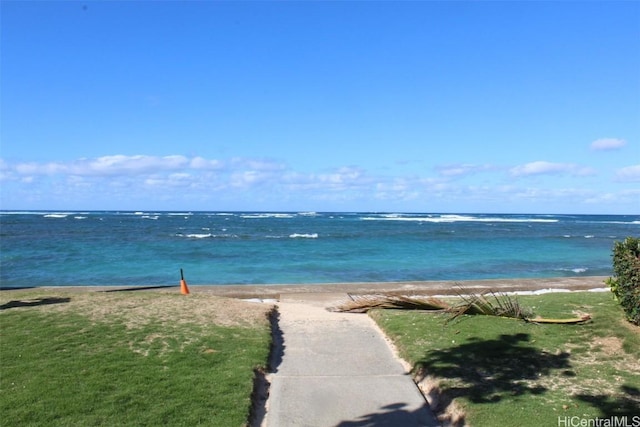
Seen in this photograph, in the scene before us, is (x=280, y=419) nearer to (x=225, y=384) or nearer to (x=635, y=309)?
(x=225, y=384)

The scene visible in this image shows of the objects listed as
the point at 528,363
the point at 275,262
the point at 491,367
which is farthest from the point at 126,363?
the point at 275,262

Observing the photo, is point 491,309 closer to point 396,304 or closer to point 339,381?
point 396,304

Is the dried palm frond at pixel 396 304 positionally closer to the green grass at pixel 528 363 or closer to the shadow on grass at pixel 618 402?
the green grass at pixel 528 363

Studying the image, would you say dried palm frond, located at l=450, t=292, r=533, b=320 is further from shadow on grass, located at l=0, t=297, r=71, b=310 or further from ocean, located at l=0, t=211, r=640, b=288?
ocean, located at l=0, t=211, r=640, b=288

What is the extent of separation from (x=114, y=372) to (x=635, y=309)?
7.04m

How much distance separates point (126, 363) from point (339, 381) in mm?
2714

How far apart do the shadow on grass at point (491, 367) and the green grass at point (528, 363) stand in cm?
1

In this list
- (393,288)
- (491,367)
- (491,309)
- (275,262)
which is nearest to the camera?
(491,367)

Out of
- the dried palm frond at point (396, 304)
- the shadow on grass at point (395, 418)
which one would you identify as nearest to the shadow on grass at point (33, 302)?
the dried palm frond at point (396, 304)

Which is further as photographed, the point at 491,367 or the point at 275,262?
the point at 275,262

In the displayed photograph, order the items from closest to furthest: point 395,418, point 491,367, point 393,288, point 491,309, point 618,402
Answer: point 618,402, point 395,418, point 491,367, point 491,309, point 393,288

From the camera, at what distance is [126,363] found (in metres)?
6.34

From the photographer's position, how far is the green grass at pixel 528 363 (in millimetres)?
5090

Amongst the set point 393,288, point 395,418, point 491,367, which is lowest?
point 395,418
